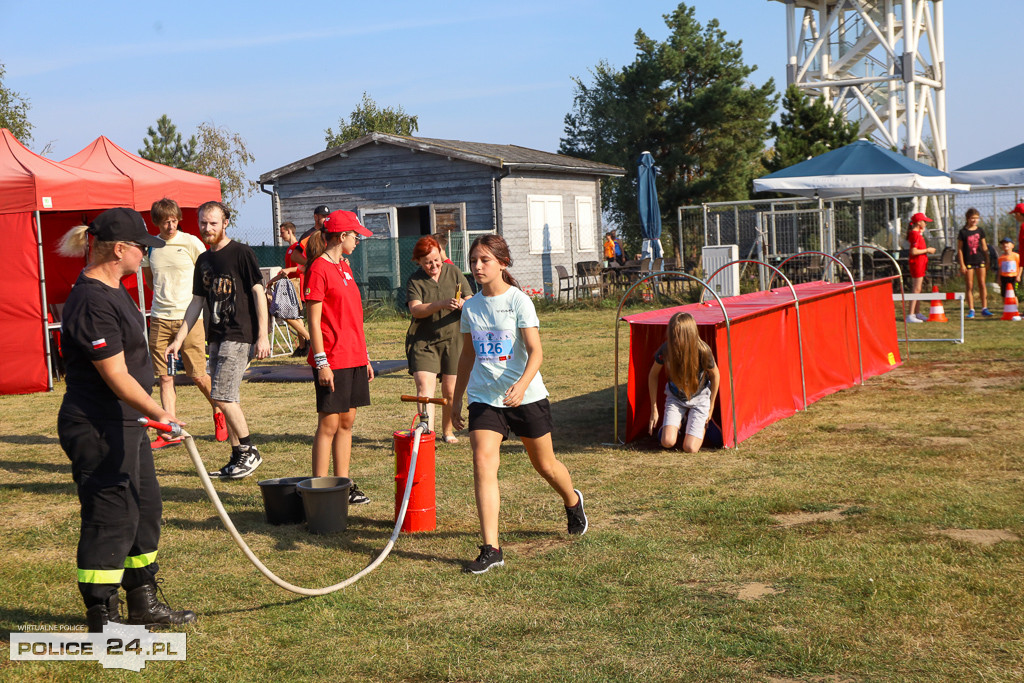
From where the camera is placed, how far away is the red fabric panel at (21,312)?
1232 centimetres

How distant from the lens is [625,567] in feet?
16.8

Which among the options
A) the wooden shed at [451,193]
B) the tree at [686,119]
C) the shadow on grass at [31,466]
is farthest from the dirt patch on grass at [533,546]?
the tree at [686,119]

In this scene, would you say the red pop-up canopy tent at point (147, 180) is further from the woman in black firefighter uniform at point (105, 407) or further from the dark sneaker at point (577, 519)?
the woman in black firefighter uniform at point (105, 407)

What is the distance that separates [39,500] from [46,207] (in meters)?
6.53

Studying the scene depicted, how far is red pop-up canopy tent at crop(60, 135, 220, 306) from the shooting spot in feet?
46.1

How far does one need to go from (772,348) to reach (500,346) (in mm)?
4483

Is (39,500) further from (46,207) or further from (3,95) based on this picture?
(3,95)

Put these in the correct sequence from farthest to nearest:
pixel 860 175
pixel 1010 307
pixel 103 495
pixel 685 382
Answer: pixel 860 175 < pixel 1010 307 < pixel 685 382 < pixel 103 495

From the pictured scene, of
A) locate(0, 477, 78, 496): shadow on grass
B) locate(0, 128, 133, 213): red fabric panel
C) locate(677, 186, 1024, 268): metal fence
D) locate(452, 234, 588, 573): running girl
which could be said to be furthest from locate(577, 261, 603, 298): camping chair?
locate(452, 234, 588, 573): running girl

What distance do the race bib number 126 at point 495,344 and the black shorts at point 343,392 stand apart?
1.27m

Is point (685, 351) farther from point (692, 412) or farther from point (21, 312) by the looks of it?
point (21, 312)

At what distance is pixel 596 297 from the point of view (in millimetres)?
24156

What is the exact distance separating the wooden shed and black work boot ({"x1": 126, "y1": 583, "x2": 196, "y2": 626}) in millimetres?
18438

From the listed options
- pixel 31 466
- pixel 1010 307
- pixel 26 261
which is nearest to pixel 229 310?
pixel 31 466
